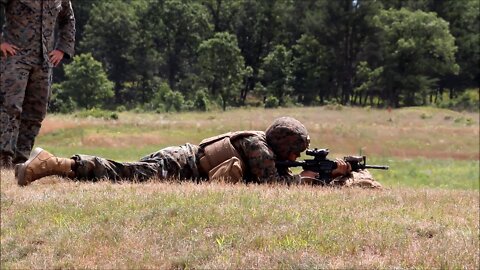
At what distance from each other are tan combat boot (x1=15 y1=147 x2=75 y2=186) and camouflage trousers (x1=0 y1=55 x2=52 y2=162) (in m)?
1.42

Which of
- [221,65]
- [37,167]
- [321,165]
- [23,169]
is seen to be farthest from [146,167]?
[221,65]

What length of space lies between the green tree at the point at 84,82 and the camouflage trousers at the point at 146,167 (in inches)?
2469

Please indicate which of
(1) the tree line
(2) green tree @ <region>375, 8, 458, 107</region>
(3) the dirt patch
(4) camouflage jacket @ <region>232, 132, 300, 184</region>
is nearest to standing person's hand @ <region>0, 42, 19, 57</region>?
(4) camouflage jacket @ <region>232, 132, 300, 184</region>

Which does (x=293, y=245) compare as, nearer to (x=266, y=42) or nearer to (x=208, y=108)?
(x=208, y=108)

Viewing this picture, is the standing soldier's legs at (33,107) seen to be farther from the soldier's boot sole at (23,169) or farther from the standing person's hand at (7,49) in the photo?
the soldier's boot sole at (23,169)

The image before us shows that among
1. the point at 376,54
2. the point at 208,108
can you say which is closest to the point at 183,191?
the point at 208,108

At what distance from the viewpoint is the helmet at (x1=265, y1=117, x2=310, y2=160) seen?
7.71m

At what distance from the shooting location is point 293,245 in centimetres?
510

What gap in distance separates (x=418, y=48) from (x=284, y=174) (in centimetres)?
7323

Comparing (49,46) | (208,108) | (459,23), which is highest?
(459,23)

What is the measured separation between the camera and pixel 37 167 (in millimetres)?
6934

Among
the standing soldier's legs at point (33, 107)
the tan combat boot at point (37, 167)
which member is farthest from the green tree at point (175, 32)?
the tan combat boot at point (37, 167)

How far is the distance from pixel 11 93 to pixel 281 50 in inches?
3061

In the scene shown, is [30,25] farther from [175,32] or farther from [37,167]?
[175,32]
